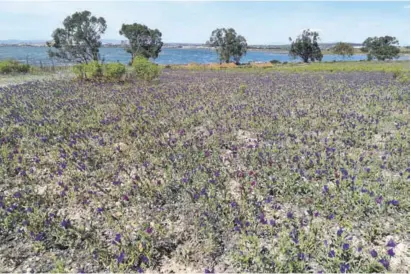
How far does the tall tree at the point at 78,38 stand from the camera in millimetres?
54438

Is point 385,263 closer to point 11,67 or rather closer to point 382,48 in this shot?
point 11,67

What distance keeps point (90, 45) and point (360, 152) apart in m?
57.8

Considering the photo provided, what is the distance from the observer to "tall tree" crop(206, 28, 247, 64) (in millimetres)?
76500

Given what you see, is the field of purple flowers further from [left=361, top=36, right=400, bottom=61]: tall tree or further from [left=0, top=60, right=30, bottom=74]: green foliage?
[left=361, top=36, right=400, bottom=61]: tall tree

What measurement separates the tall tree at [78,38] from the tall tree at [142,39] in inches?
321

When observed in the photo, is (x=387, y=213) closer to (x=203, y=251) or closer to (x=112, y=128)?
(x=203, y=251)

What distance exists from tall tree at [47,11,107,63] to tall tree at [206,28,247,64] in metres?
30.8

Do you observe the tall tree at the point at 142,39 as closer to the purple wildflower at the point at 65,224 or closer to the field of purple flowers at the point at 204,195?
the field of purple flowers at the point at 204,195

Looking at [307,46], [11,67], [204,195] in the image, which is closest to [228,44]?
[307,46]

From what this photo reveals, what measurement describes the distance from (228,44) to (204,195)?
76304 millimetres

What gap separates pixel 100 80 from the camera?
20.3 meters

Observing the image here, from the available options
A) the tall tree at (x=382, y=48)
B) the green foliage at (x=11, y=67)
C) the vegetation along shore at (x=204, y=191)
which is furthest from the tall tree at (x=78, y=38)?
the tall tree at (x=382, y=48)

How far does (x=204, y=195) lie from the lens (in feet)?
16.1

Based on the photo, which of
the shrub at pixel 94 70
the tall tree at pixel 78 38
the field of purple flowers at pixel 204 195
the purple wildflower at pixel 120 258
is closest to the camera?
the purple wildflower at pixel 120 258
